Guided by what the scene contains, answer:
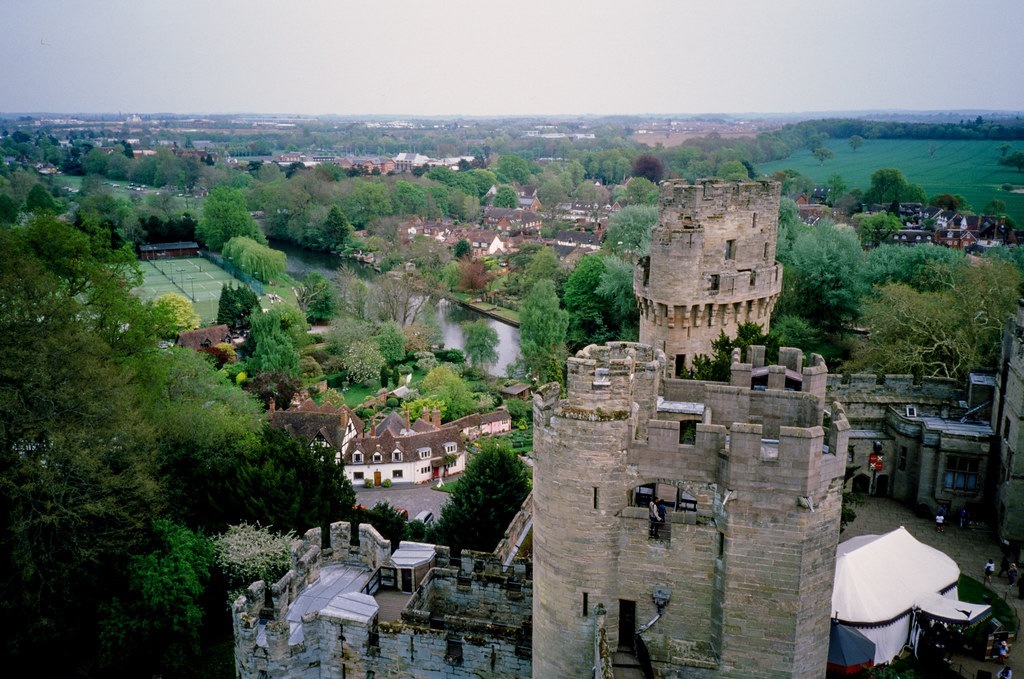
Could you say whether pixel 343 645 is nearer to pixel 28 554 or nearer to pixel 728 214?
pixel 28 554

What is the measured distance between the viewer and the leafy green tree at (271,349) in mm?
51250

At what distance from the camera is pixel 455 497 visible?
25406 mm

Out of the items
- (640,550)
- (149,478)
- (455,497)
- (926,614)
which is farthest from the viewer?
(455,497)

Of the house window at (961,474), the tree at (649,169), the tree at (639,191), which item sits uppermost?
the tree at (649,169)

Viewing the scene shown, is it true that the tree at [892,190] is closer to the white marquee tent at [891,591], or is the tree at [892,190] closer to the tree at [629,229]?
the tree at [629,229]

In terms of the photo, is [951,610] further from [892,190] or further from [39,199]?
[39,199]

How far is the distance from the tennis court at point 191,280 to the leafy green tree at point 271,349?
580 inches

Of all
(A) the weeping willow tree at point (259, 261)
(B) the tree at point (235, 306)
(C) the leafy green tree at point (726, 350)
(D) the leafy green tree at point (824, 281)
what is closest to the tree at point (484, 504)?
(C) the leafy green tree at point (726, 350)

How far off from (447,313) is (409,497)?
38.6m

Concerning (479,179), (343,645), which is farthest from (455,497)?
(479,179)

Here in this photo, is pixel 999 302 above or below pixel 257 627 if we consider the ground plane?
above

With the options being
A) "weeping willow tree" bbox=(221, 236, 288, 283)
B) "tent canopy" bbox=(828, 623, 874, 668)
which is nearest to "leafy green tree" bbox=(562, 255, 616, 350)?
"tent canopy" bbox=(828, 623, 874, 668)

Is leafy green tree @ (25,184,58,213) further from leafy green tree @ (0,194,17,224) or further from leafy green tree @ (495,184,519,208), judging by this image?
leafy green tree @ (495,184,519,208)

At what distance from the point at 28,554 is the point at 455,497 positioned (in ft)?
39.4
